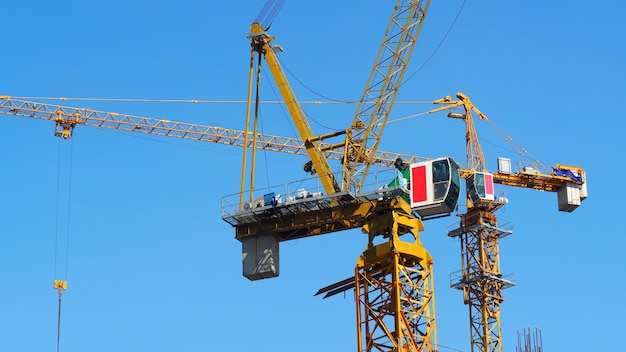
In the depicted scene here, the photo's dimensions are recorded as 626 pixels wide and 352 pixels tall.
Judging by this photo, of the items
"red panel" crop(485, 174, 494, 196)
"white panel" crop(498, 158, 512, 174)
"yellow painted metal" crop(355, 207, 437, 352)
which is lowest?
"yellow painted metal" crop(355, 207, 437, 352)

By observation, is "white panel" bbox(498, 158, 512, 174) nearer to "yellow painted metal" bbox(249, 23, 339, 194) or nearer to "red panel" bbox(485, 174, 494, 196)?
"red panel" bbox(485, 174, 494, 196)

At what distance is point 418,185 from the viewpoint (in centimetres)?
10925

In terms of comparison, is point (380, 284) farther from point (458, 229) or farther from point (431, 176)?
point (458, 229)

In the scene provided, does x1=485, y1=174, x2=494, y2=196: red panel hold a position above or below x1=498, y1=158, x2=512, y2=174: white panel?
below

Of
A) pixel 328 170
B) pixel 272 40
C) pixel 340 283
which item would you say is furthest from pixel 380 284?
pixel 272 40

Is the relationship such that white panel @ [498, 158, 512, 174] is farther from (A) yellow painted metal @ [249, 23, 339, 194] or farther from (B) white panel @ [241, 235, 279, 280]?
(B) white panel @ [241, 235, 279, 280]

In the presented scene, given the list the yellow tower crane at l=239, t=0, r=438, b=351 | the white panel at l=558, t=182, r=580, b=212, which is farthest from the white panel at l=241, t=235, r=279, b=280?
the white panel at l=558, t=182, r=580, b=212

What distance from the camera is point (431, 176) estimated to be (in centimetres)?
10956

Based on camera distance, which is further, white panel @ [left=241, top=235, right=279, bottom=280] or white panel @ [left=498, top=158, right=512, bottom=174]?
white panel @ [left=498, top=158, right=512, bottom=174]

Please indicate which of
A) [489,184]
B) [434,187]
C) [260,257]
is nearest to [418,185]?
[434,187]

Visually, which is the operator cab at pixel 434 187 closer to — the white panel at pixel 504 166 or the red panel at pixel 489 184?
the red panel at pixel 489 184

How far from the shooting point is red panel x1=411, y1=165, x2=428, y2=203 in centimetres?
10888

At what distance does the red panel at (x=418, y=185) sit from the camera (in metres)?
109

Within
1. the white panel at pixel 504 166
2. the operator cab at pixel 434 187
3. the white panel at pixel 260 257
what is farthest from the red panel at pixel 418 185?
the white panel at pixel 504 166
